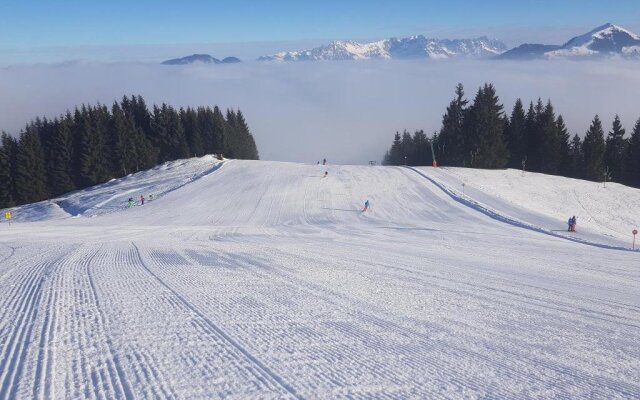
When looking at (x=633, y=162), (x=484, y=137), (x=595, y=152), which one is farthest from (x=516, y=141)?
(x=633, y=162)

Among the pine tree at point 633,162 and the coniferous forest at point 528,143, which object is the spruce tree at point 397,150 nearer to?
the coniferous forest at point 528,143

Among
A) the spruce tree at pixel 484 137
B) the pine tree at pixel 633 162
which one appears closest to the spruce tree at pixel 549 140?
the spruce tree at pixel 484 137

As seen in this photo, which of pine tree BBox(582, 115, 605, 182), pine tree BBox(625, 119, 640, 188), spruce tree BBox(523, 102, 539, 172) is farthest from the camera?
spruce tree BBox(523, 102, 539, 172)

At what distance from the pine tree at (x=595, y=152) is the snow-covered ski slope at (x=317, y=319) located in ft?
156

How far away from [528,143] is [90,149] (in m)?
62.7

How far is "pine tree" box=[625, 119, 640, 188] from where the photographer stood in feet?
197

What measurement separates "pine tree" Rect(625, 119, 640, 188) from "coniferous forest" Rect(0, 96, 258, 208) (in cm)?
5965

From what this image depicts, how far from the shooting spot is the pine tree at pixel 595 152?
62478 millimetres

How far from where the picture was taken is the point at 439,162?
233 ft

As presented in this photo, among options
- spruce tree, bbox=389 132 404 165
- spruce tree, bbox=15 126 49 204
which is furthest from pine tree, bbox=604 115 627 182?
spruce tree, bbox=15 126 49 204

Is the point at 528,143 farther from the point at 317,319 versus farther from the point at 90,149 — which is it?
the point at 317,319

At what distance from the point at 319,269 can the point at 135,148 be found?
64.0m

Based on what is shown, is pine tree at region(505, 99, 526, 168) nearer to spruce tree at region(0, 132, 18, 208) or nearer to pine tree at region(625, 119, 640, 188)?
pine tree at region(625, 119, 640, 188)

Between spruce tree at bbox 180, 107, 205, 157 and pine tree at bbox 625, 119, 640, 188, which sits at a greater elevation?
spruce tree at bbox 180, 107, 205, 157
